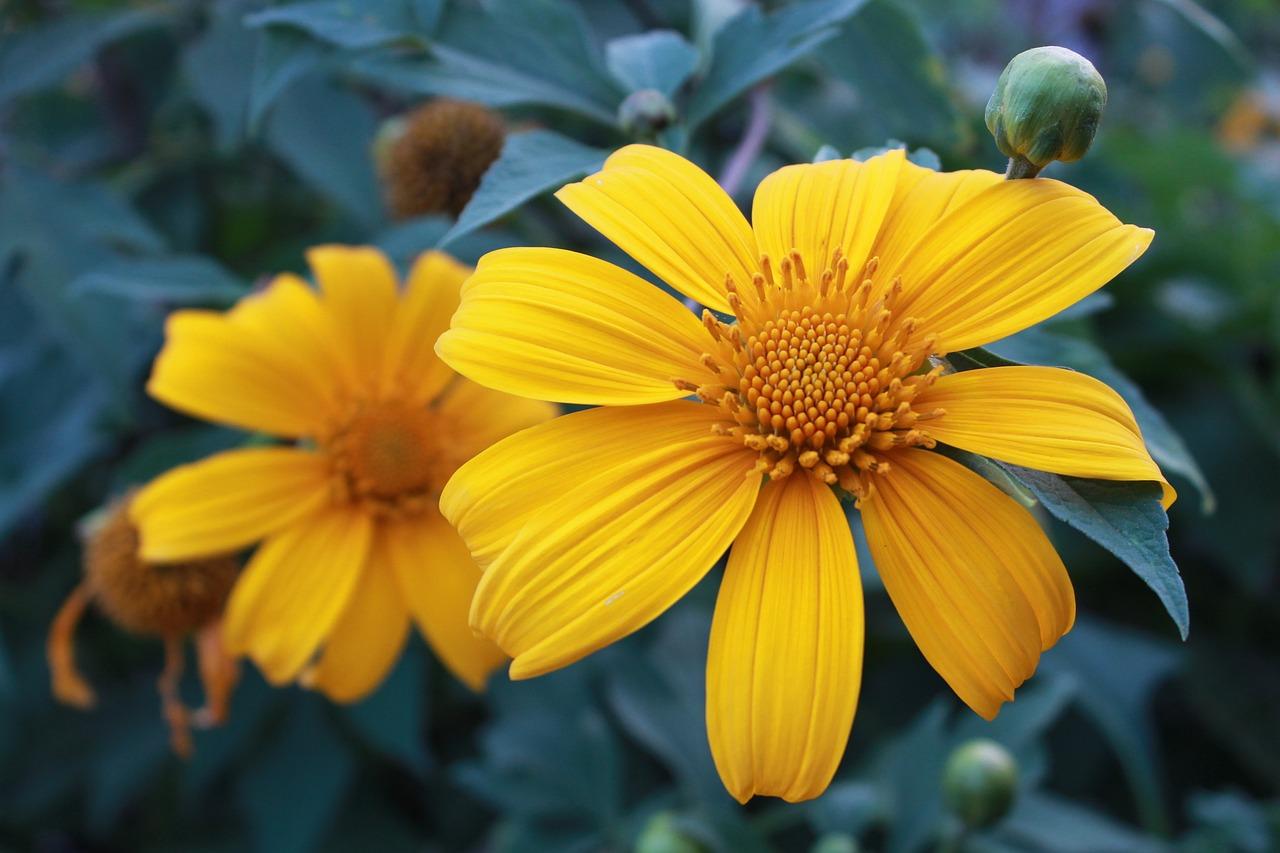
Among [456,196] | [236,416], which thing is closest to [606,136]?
[456,196]

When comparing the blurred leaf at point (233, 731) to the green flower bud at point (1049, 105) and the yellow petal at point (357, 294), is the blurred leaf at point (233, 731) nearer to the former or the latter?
the yellow petal at point (357, 294)

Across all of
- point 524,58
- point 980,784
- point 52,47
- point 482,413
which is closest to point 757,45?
point 524,58

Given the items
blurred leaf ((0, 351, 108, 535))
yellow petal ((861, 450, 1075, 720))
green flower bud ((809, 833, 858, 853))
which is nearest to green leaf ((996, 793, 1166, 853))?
green flower bud ((809, 833, 858, 853))

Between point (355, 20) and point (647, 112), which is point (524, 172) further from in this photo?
point (355, 20)

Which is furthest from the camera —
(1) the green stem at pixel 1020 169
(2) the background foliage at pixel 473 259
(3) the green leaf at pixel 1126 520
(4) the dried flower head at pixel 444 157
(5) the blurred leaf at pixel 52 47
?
(5) the blurred leaf at pixel 52 47

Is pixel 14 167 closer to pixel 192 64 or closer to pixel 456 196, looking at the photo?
pixel 192 64

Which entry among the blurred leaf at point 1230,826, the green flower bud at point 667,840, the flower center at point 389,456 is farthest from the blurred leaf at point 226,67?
the blurred leaf at point 1230,826
